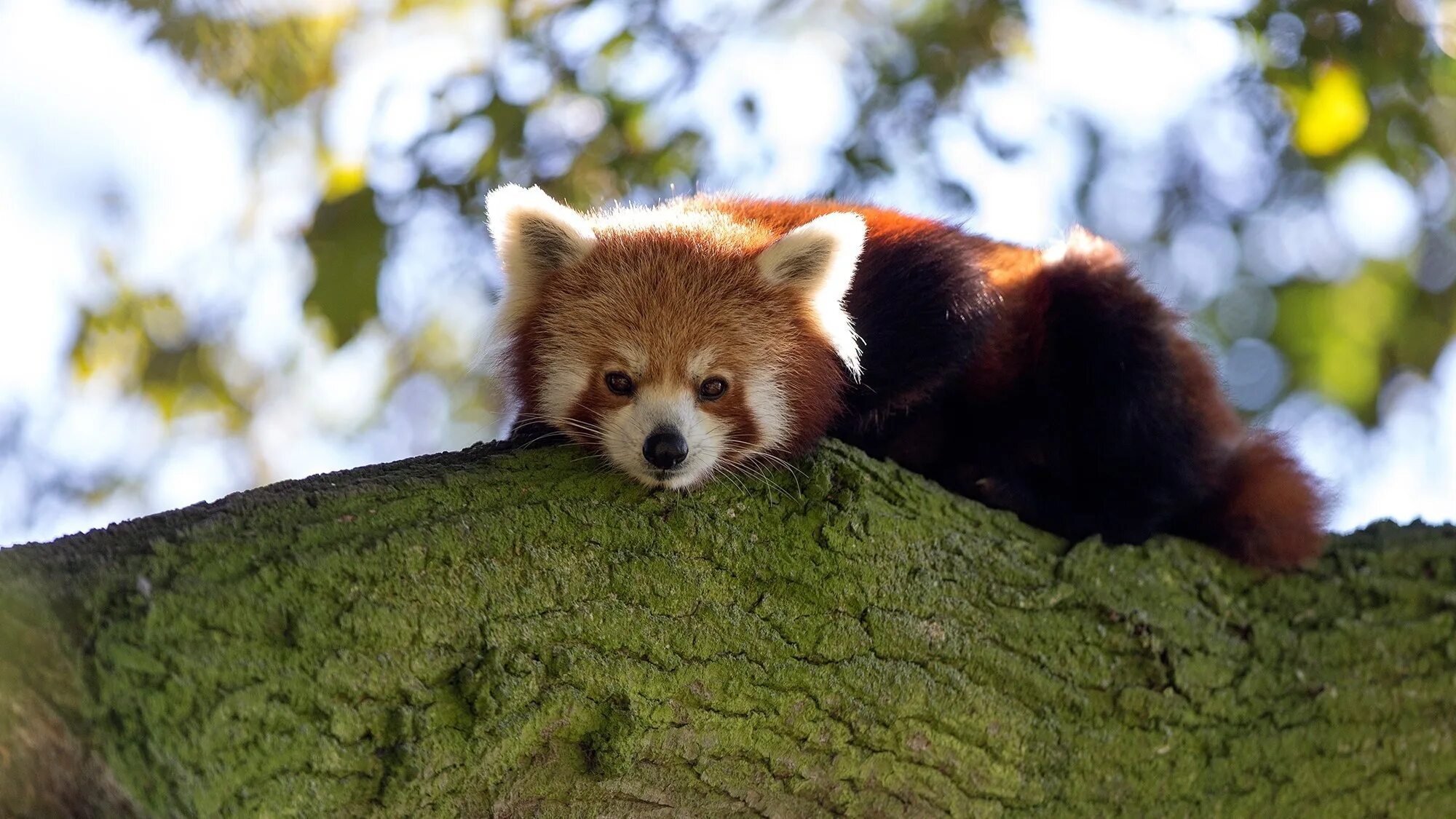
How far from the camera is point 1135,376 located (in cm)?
387

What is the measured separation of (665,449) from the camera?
3.14 m

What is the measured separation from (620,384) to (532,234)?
0.58 metres

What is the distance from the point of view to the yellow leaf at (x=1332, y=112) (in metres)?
4.64

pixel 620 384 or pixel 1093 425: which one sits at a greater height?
pixel 620 384

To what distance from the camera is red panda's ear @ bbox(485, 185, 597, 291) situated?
3.62 m

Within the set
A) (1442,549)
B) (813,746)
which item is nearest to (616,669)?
(813,746)

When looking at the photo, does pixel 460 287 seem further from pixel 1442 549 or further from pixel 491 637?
pixel 1442 549

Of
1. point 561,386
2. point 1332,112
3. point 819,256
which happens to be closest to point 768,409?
point 819,256

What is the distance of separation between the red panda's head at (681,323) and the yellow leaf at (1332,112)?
238 centimetres

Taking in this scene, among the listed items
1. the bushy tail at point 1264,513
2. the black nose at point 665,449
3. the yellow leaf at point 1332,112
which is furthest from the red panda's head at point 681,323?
the yellow leaf at point 1332,112

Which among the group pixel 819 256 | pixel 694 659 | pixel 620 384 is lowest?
pixel 694 659

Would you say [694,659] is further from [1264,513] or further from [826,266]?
[1264,513]

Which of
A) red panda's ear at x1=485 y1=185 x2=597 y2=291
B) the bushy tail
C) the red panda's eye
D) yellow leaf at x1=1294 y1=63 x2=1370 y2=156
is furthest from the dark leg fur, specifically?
yellow leaf at x1=1294 y1=63 x2=1370 y2=156

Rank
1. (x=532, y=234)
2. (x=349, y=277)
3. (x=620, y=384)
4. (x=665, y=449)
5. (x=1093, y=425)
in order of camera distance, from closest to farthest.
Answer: (x=665, y=449)
(x=620, y=384)
(x=532, y=234)
(x=1093, y=425)
(x=349, y=277)
